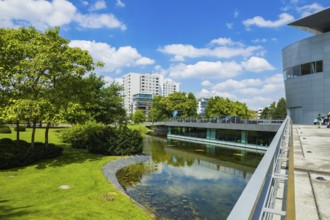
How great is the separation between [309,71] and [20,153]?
42037 mm

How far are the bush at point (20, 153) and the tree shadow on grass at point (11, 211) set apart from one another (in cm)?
805

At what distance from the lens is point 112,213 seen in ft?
41.2

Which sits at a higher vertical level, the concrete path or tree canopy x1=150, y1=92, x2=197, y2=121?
tree canopy x1=150, y1=92, x2=197, y2=121

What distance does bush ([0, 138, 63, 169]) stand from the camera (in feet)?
65.1

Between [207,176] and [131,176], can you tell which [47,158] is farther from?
[207,176]

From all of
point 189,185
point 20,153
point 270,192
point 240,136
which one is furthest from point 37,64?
point 240,136

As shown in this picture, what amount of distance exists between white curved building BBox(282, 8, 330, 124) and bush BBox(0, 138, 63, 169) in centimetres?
3849

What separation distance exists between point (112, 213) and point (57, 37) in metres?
15.6

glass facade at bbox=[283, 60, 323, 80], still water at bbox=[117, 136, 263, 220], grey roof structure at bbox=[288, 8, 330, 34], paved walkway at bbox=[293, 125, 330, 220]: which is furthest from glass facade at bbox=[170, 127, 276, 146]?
paved walkway at bbox=[293, 125, 330, 220]

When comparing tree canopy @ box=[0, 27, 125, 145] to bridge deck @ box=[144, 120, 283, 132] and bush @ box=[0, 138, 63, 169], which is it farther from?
bridge deck @ box=[144, 120, 283, 132]

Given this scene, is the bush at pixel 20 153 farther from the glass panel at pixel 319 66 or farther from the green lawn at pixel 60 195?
the glass panel at pixel 319 66

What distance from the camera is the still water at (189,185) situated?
49.9 ft

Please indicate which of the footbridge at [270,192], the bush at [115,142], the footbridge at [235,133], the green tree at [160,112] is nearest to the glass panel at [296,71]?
the footbridge at [235,133]

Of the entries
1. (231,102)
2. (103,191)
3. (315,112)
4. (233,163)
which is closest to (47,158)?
(103,191)
